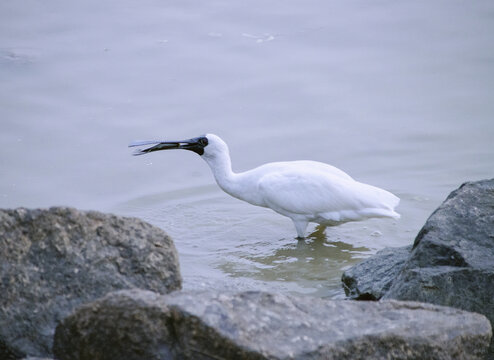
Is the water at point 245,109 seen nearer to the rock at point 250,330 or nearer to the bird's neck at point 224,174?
the bird's neck at point 224,174

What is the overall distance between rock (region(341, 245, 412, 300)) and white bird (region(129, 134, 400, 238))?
1.52 meters

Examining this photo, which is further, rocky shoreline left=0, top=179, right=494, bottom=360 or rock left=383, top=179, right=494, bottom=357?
rock left=383, top=179, right=494, bottom=357

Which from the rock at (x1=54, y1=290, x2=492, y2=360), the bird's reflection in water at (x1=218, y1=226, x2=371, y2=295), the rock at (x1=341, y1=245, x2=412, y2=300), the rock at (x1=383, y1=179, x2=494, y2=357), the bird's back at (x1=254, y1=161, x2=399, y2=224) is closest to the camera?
the rock at (x1=54, y1=290, x2=492, y2=360)

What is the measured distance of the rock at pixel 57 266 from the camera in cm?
420

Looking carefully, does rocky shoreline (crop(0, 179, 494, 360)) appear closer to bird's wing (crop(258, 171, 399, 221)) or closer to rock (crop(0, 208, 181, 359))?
rock (crop(0, 208, 181, 359))

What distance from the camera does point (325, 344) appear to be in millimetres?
3613

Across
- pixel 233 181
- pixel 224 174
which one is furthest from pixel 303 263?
pixel 224 174

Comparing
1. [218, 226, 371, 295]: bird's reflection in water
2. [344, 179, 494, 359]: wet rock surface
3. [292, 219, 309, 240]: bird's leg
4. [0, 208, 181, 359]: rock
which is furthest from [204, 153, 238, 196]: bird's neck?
[0, 208, 181, 359]: rock

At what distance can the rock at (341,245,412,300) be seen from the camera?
6152mm

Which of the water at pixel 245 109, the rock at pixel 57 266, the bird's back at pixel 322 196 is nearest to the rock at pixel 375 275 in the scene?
the water at pixel 245 109

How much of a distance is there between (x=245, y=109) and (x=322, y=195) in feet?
10.7

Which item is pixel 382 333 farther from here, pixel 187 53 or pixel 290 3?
pixel 290 3

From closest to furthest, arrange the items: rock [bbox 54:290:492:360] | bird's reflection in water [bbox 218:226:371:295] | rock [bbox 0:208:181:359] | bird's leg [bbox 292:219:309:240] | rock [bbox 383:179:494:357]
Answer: rock [bbox 54:290:492:360] → rock [bbox 0:208:181:359] → rock [bbox 383:179:494:357] → bird's reflection in water [bbox 218:226:371:295] → bird's leg [bbox 292:219:309:240]

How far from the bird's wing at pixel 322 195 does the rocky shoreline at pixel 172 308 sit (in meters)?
2.82
